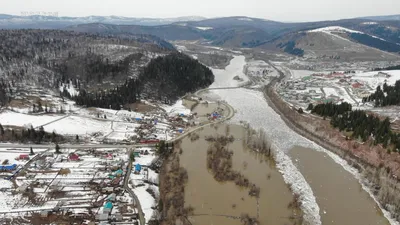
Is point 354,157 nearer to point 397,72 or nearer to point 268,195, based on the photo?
point 268,195

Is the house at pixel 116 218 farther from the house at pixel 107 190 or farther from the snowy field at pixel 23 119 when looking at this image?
the snowy field at pixel 23 119

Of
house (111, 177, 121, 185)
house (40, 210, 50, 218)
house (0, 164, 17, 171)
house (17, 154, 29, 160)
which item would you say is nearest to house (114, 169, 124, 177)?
house (111, 177, 121, 185)

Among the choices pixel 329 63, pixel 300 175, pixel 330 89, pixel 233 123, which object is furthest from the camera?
pixel 329 63

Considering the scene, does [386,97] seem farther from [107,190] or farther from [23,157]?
[23,157]

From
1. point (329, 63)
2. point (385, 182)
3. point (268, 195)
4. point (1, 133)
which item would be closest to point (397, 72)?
point (329, 63)

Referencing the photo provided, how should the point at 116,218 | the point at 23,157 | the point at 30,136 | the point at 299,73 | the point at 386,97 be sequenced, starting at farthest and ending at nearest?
the point at 299,73 → the point at 386,97 → the point at 30,136 → the point at 23,157 → the point at 116,218

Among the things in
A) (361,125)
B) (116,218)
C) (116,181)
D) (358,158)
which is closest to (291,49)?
(361,125)
